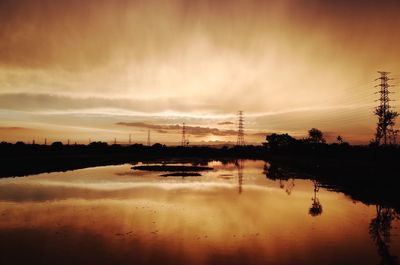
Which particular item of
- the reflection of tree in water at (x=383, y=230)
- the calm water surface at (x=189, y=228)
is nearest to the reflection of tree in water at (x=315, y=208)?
the calm water surface at (x=189, y=228)

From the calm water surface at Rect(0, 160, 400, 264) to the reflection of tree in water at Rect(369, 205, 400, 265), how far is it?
0.06 metres

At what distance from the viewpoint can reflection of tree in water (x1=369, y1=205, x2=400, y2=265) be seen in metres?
17.0

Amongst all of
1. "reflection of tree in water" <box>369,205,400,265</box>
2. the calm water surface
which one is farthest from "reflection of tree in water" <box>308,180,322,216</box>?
"reflection of tree in water" <box>369,205,400,265</box>

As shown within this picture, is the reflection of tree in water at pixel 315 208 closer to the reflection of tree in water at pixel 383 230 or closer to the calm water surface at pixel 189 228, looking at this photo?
the calm water surface at pixel 189 228

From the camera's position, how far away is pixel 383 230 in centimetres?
2325

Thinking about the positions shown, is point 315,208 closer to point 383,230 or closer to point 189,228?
point 383,230

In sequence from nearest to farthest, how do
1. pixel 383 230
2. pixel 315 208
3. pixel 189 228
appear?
1. pixel 189 228
2. pixel 383 230
3. pixel 315 208

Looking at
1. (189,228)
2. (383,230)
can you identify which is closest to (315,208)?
(383,230)

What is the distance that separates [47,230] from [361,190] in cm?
3721

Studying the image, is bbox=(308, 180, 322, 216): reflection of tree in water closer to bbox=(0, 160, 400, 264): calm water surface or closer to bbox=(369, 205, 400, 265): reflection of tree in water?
bbox=(0, 160, 400, 264): calm water surface

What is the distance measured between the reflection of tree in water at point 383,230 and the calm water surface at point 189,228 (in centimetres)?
6

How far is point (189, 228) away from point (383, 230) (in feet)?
42.8

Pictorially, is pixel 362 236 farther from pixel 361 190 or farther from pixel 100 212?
pixel 361 190

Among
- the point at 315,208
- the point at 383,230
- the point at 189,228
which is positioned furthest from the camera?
the point at 315,208
